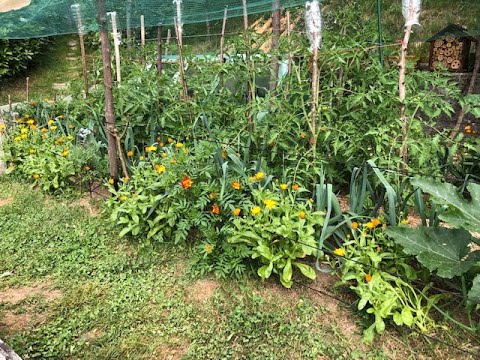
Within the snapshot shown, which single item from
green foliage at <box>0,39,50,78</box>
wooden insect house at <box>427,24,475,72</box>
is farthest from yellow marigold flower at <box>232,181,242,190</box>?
green foliage at <box>0,39,50,78</box>

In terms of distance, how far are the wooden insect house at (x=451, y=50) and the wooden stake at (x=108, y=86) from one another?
2.73 metres

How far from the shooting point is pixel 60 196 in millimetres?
3299

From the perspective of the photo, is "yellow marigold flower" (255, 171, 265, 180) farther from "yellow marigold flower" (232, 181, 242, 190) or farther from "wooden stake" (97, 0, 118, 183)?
"wooden stake" (97, 0, 118, 183)

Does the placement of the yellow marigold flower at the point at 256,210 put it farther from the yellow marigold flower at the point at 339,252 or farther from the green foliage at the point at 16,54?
the green foliage at the point at 16,54

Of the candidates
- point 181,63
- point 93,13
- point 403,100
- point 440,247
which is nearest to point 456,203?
point 440,247

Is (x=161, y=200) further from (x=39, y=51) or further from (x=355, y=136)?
(x=39, y=51)

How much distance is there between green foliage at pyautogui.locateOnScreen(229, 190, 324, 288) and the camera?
2.12 m

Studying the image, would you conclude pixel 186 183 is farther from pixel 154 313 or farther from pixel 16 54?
pixel 16 54

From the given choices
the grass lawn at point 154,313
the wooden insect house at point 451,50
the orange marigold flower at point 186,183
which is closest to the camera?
the grass lawn at point 154,313

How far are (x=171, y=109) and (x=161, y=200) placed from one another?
942 mm

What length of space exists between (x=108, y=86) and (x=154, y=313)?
150 centimetres

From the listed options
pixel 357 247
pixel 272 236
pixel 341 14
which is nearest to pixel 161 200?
pixel 272 236

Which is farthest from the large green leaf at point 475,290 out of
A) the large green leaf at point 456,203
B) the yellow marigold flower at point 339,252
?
the yellow marigold flower at point 339,252

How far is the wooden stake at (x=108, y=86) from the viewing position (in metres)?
2.68
